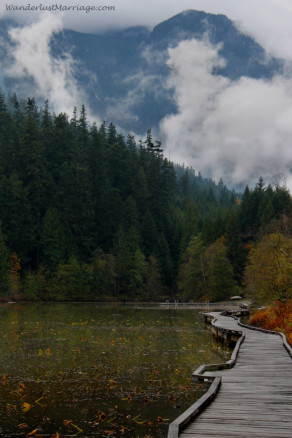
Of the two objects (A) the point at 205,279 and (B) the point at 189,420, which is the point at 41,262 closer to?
(A) the point at 205,279

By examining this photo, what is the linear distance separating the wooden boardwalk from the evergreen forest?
168 ft

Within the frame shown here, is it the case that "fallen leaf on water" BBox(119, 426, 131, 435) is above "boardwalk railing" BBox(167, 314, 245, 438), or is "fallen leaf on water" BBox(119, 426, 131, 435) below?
below

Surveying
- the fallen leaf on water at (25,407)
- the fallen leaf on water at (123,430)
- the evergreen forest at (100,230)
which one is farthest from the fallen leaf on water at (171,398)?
the evergreen forest at (100,230)

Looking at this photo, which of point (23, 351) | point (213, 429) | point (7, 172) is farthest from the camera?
point (7, 172)

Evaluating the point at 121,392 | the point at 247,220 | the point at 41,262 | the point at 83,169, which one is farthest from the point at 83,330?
the point at 247,220

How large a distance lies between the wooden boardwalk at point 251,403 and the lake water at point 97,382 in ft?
4.25

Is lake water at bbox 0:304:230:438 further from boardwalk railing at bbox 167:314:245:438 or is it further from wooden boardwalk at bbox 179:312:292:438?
wooden boardwalk at bbox 179:312:292:438

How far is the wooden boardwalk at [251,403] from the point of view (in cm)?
885

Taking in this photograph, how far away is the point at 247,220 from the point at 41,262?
45.4 m

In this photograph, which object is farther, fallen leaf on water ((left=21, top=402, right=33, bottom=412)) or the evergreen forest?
the evergreen forest

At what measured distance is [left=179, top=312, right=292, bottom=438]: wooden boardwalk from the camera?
8.85 metres

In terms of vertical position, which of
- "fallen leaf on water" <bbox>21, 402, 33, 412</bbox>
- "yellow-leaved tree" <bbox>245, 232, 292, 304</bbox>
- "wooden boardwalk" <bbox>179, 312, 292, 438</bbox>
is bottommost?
"fallen leaf on water" <bbox>21, 402, 33, 412</bbox>

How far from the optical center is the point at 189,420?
949cm

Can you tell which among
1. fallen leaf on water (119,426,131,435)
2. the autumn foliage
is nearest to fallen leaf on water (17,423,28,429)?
fallen leaf on water (119,426,131,435)
